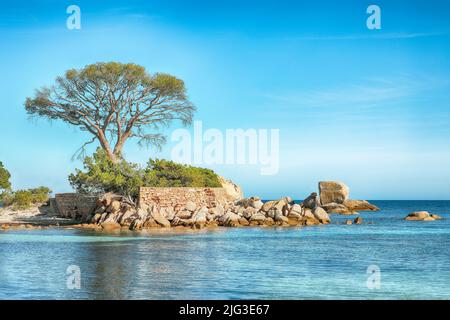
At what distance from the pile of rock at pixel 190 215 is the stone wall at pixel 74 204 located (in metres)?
1.03

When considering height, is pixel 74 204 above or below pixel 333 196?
above

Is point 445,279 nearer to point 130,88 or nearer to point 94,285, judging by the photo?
point 94,285

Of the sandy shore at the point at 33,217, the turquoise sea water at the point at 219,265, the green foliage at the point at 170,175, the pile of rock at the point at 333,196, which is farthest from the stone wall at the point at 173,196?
the pile of rock at the point at 333,196

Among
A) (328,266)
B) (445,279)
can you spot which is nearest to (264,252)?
(328,266)

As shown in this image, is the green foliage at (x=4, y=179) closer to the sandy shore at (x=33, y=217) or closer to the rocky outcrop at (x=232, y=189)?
the sandy shore at (x=33, y=217)

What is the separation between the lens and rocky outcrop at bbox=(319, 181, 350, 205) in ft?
231

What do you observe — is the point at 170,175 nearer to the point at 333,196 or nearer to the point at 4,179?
the point at 4,179

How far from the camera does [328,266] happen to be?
20594 mm

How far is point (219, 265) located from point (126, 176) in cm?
2149

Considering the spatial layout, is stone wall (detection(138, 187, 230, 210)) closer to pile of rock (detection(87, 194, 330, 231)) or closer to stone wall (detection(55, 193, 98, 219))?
pile of rock (detection(87, 194, 330, 231))

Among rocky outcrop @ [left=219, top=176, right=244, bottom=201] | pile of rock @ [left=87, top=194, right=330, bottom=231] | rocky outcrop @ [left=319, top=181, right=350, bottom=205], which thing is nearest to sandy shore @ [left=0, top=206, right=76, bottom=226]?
pile of rock @ [left=87, top=194, right=330, bottom=231]

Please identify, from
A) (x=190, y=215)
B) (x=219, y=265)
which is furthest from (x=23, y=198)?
(x=219, y=265)

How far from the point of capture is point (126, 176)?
40656 millimetres
